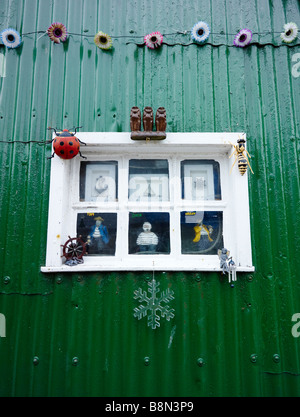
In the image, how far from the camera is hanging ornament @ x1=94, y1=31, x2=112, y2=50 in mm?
2855

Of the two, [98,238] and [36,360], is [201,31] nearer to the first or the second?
[98,238]

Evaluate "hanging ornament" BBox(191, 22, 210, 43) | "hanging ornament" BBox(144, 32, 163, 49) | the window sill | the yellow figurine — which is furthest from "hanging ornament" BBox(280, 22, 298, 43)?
the window sill

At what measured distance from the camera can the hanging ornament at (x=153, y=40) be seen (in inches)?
112

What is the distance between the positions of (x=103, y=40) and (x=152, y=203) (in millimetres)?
1983

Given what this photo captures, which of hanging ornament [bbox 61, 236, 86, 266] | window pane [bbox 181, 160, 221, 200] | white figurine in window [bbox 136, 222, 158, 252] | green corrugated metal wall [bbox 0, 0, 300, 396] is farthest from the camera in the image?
window pane [bbox 181, 160, 221, 200]

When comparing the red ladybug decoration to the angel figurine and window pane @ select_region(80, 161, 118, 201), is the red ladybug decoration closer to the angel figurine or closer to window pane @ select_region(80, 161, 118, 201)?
window pane @ select_region(80, 161, 118, 201)

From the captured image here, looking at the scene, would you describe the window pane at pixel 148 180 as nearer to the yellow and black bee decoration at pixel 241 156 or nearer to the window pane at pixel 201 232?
the window pane at pixel 201 232

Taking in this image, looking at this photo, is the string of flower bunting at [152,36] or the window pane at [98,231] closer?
the window pane at [98,231]

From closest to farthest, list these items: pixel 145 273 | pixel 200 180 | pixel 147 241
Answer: pixel 145 273, pixel 147 241, pixel 200 180

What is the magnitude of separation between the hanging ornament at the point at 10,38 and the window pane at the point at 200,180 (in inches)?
94.3

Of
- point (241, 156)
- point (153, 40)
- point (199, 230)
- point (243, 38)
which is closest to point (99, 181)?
point (199, 230)

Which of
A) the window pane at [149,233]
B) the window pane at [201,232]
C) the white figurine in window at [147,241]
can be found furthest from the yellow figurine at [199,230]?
the white figurine in window at [147,241]

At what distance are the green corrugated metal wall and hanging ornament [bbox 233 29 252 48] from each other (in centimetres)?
7

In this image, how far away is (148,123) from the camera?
2.64 meters
